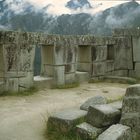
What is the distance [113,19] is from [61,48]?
39.0m

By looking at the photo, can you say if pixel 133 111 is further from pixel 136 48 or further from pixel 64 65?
pixel 136 48

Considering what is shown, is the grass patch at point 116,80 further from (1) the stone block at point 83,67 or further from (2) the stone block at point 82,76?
(1) the stone block at point 83,67

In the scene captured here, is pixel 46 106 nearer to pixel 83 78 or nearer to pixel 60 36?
pixel 60 36

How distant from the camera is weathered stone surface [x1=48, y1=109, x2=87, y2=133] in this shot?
5.93 m

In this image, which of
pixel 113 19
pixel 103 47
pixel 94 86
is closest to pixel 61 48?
pixel 94 86

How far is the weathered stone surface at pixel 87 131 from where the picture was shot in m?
5.57

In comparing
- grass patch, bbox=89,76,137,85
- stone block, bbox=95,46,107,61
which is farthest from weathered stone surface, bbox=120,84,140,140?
stone block, bbox=95,46,107,61

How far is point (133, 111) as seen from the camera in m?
5.72

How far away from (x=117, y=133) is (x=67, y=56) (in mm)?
5960

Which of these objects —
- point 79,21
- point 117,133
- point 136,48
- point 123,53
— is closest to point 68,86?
point 123,53

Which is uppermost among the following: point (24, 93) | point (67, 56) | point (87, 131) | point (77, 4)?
point (77, 4)

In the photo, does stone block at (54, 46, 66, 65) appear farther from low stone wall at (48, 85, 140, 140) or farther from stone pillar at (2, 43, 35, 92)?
low stone wall at (48, 85, 140, 140)

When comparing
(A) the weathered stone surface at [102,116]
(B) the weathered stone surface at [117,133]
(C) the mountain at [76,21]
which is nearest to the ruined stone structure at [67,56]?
(A) the weathered stone surface at [102,116]

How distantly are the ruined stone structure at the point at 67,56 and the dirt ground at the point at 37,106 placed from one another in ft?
2.01
